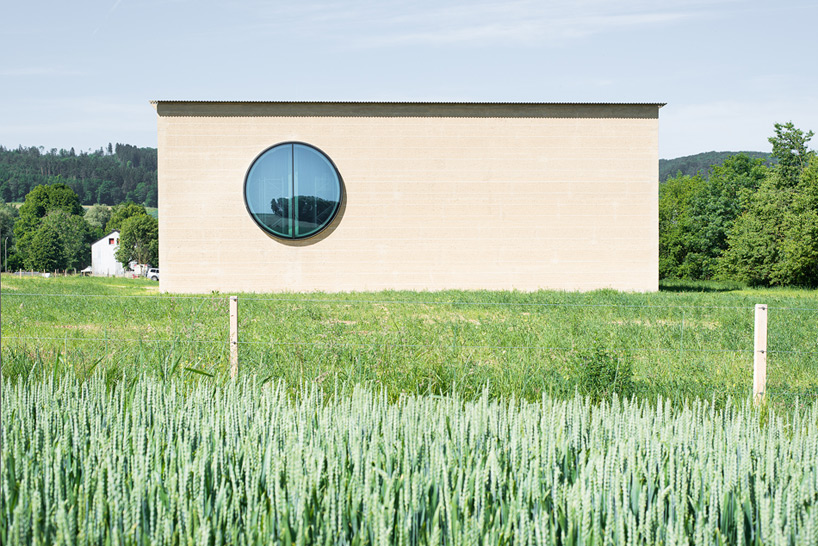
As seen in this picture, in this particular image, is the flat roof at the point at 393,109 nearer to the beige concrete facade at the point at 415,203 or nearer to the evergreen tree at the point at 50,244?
the beige concrete facade at the point at 415,203

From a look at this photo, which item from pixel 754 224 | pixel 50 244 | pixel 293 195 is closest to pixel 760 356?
pixel 293 195

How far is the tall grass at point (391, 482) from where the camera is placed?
2084mm

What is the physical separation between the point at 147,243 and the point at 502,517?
66686 mm

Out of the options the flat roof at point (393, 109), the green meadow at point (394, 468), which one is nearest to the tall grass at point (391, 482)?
the green meadow at point (394, 468)

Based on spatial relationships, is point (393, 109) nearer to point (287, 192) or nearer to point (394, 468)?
point (287, 192)

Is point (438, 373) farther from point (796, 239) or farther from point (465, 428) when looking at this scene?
point (796, 239)

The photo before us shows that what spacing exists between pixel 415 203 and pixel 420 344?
12998 millimetres

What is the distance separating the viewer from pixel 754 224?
32.1 metres

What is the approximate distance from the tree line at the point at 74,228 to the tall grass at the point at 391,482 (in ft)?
85.7

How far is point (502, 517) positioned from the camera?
86.7 inches

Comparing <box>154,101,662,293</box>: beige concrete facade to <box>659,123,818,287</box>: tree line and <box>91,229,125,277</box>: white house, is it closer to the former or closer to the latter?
<box>659,123,818,287</box>: tree line

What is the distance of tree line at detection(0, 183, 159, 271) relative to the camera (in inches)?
1476

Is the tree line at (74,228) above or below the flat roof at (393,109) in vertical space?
below

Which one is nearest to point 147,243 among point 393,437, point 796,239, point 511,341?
point 796,239
